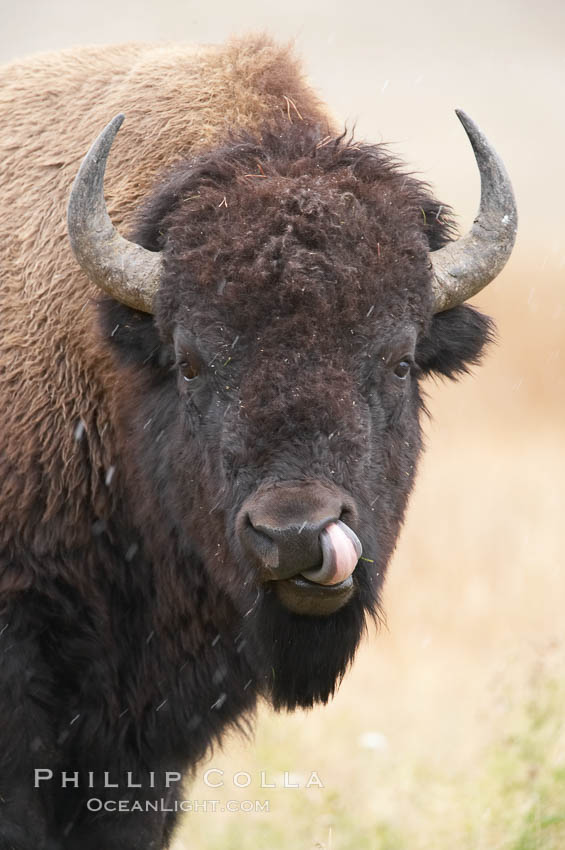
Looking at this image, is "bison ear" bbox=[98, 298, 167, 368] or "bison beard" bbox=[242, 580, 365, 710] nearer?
"bison beard" bbox=[242, 580, 365, 710]

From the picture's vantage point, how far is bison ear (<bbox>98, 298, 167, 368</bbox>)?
5465 millimetres

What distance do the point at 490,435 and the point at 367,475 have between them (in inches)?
634

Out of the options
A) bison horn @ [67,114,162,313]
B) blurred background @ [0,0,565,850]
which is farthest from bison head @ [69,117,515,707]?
blurred background @ [0,0,565,850]

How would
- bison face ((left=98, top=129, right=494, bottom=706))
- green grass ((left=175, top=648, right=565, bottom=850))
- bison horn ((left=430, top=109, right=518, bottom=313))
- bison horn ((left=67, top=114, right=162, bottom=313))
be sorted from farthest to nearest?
1. green grass ((left=175, top=648, right=565, bottom=850))
2. bison horn ((left=430, top=109, right=518, bottom=313))
3. bison horn ((left=67, top=114, right=162, bottom=313))
4. bison face ((left=98, top=129, right=494, bottom=706))

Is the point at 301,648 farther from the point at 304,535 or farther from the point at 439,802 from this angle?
the point at 439,802

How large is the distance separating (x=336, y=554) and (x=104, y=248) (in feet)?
5.97

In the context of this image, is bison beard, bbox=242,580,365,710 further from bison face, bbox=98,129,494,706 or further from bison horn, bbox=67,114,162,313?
bison horn, bbox=67,114,162,313

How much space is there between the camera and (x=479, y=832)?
613cm

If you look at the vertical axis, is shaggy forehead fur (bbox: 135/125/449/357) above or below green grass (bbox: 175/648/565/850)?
above

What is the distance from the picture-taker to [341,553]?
4270 millimetres

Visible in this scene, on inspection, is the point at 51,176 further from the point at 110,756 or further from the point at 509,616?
the point at 509,616

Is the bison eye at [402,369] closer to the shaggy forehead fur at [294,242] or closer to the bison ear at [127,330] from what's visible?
the shaggy forehead fur at [294,242]

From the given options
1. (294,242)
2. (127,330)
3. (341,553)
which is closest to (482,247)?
(294,242)

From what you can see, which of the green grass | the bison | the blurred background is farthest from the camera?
the blurred background
